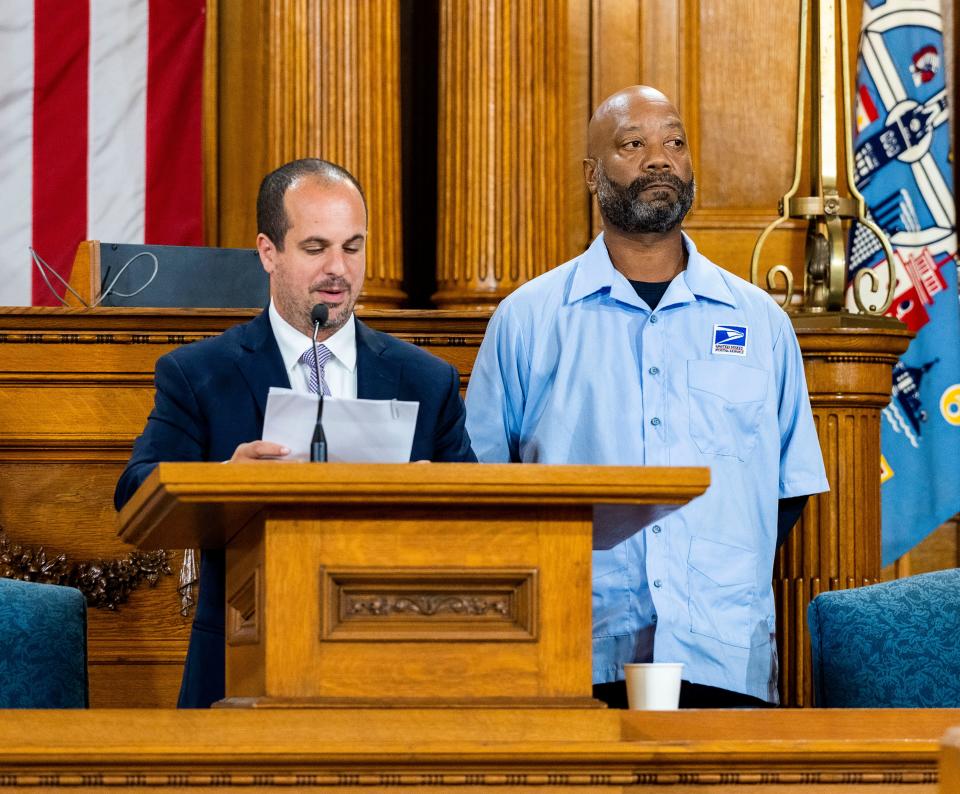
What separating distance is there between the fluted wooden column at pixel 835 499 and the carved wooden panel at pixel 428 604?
1709mm

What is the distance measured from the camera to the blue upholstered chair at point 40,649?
2.59 m

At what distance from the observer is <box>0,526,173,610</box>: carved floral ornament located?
3473 millimetres

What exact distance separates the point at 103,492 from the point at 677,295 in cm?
130

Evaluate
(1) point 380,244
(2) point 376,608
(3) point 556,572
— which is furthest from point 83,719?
(1) point 380,244

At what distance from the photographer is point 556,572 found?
1.93 m

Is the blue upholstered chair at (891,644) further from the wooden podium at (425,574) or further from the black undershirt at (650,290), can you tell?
the wooden podium at (425,574)

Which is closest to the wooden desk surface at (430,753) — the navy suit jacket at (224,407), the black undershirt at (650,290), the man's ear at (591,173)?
the navy suit jacket at (224,407)

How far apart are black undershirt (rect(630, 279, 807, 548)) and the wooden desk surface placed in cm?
129

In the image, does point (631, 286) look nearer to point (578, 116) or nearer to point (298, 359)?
point (298, 359)

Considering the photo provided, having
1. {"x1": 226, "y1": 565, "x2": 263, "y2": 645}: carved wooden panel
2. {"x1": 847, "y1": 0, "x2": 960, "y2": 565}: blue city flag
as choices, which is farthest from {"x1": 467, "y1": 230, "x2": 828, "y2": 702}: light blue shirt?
{"x1": 847, "y1": 0, "x2": 960, "y2": 565}: blue city flag

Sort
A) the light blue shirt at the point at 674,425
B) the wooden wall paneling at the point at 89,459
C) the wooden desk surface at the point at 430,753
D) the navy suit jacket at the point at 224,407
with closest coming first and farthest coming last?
the wooden desk surface at the point at 430,753 → the navy suit jacket at the point at 224,407 → the light blue shirt at the point at 674,425 → the wooden wall paneling at the point at 89,459

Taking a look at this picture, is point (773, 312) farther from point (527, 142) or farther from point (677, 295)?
point (527, 142)

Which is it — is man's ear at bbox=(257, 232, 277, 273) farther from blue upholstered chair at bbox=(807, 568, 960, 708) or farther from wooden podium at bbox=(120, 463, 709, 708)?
blue upholstered chair at bbox=(807, 568, 960, 708)

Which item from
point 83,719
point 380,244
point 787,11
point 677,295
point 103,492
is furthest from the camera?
point 787,11
